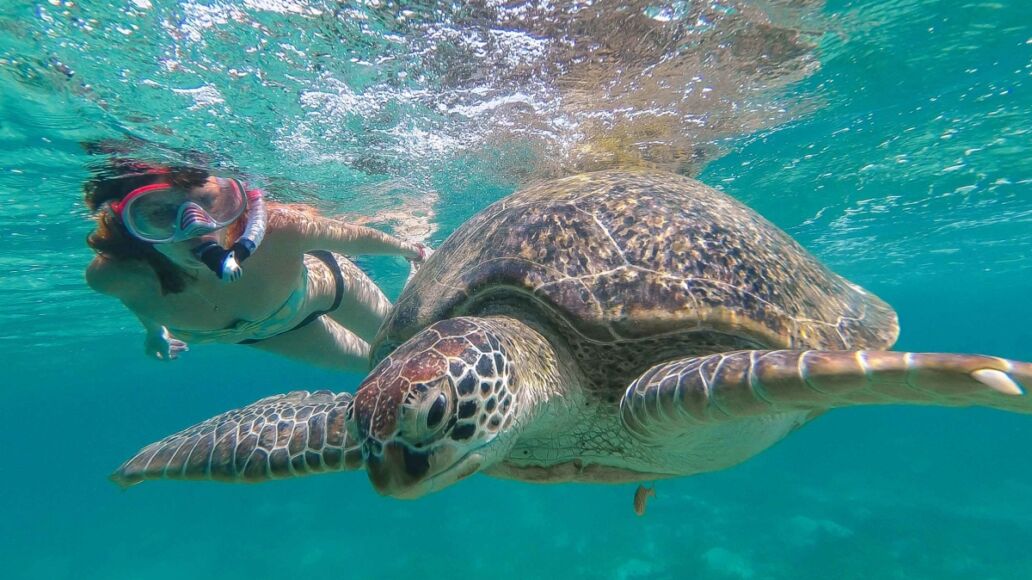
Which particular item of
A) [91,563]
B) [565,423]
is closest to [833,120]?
[565,423]

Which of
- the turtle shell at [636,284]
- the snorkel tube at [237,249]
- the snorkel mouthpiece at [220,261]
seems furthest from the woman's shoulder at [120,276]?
the turtle shell at [636,284]

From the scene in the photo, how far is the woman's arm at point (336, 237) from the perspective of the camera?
4.91 meters

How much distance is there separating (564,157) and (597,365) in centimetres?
803

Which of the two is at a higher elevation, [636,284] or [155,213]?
[636,284]

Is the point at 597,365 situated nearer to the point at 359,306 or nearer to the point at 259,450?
the point at 259,450

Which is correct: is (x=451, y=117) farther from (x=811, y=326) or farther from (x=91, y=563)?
(x=91, y=563)

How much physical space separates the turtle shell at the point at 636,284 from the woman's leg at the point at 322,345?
3063 millimetres

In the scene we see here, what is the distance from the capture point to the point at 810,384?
1.90 m

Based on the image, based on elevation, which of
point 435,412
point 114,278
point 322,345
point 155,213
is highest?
point 435,412

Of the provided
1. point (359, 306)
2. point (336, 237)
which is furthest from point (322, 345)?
point (336, 237)

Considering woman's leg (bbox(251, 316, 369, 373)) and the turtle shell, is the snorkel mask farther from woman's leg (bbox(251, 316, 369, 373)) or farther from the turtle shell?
woman's leg (bbox(251, 316, 369, 373))

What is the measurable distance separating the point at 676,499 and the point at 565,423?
692 inches

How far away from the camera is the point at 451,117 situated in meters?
8.09

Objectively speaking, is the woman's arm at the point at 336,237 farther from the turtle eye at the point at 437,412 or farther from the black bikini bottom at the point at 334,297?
the turtle eye at the point at 437,412
